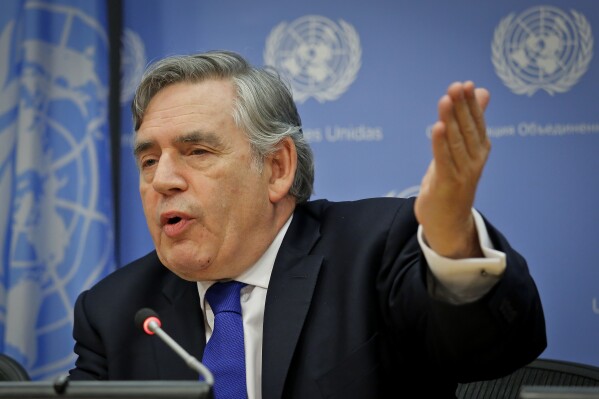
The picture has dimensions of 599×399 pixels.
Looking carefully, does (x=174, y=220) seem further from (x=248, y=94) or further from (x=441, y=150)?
(x=441, y=150)

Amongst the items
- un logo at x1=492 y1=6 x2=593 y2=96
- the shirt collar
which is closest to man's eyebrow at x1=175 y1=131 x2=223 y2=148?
the shirt collar

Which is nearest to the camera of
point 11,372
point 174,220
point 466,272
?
point 466,272

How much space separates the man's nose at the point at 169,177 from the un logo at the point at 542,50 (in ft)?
5.53

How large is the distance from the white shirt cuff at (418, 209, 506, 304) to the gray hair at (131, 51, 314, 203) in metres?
0.76

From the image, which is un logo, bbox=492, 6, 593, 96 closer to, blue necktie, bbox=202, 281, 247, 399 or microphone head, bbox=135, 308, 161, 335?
blue necktie, bbox=202, 281, 247, 399

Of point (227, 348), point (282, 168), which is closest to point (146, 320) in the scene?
point (227, 348)

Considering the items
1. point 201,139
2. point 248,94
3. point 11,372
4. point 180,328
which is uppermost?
point 248,94

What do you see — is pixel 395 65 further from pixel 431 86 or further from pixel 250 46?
pixel 250 46

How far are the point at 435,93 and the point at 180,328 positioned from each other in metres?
1.69

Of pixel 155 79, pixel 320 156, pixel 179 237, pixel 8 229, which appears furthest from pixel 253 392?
pixel 8 229

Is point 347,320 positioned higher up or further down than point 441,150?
further down

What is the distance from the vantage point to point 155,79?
8.15 ft

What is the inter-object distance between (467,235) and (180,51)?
2412mm

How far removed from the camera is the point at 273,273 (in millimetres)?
2312
